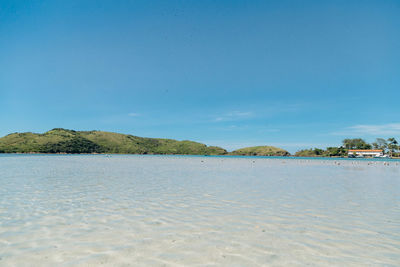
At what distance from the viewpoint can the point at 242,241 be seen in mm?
7082

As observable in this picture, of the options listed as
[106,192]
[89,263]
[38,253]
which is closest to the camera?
[89,263]

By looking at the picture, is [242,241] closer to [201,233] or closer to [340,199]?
[201,233]

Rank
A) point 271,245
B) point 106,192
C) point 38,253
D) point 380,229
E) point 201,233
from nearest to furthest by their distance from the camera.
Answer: point 38,253, point 271,245, point 201,233, point 380,229, point 106,192

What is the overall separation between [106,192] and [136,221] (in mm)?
A: 7259

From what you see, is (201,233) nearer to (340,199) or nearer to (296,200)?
(296,200)

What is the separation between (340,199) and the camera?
1423cm

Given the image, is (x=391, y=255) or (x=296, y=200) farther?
(x=296, y=200)

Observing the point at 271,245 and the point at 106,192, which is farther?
the point at 106,192

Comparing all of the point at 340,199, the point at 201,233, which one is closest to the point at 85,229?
the point at 201,233

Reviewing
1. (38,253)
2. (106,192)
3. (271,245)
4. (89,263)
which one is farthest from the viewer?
(106,192)

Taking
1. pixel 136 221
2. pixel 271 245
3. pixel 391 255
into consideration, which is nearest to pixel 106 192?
pixel 136 221

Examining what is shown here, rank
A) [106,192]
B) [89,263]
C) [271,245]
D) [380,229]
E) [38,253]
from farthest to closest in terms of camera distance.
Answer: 1. [106,192]
2. [380,229]
3. [271,245]
4. [38,253]
5. [89,263]

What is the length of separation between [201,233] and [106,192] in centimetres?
975

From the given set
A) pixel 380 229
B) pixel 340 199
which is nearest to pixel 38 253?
pixel 380 229
